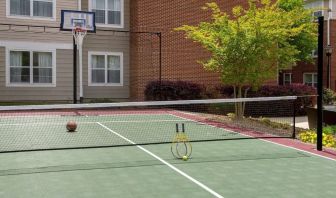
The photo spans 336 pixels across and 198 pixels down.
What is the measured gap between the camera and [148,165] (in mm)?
9812

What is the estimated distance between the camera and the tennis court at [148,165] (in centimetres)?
777

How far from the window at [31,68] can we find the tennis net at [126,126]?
377cm

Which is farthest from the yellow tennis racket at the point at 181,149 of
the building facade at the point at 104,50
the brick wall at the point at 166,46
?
the brick wall at the point at 166,46

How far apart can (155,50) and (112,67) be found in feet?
9.22

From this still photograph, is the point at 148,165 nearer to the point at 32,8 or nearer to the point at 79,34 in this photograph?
the point at 79,34

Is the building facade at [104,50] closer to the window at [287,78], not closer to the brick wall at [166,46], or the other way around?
the brick wall at [166,46]

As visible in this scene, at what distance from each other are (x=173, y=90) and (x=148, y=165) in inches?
587

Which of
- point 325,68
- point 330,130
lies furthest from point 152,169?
Answer: point 325,68

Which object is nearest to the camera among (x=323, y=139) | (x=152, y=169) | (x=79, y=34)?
(x=152, y=169)

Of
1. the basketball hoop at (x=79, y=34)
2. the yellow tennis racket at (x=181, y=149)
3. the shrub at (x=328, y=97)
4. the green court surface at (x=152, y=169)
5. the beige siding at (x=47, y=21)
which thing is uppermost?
the beige siding at (x=47, y=21)

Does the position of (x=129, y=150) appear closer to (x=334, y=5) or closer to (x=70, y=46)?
(x=70, y=46)

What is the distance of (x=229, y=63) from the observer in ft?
60.5

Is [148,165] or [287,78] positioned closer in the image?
[148,165]

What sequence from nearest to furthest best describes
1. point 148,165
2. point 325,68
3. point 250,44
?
1. point 148,165
2. point 250,44
3. point 325,68
